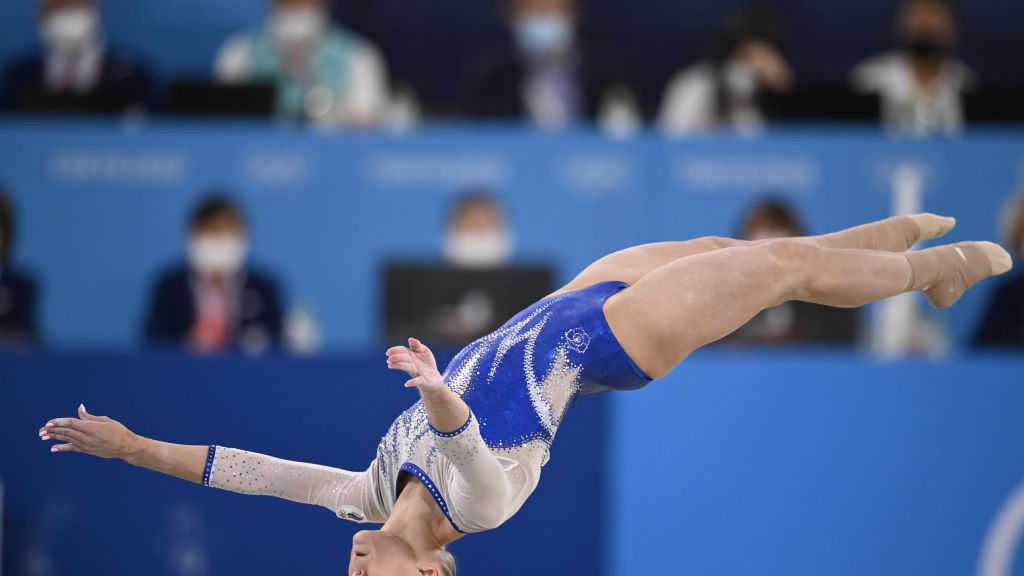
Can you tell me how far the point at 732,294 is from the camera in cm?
475

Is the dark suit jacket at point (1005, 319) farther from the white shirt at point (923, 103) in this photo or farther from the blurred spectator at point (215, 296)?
the blurred spectator at point (215, 296)

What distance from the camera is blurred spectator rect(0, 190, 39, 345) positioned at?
778cm

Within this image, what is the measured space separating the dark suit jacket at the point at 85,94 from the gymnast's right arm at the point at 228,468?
13.7 ft

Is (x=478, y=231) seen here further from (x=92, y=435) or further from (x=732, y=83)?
(x=92, y=435)

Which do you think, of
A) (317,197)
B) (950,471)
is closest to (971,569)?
(950,471)

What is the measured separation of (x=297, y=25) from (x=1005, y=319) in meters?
4.11

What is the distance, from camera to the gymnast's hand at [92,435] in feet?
13.6

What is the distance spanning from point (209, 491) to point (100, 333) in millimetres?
2330

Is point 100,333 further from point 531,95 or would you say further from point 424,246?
point 531,95

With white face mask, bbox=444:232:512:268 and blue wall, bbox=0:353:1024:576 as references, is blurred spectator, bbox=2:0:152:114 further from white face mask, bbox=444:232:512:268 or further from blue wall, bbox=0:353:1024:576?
blue wall, bbox=0:353:1024:576

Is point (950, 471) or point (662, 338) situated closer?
point (662, 338)

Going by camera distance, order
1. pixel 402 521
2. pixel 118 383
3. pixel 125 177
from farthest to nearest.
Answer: pixel 125 177
pixel 118 383
pixel 402 521

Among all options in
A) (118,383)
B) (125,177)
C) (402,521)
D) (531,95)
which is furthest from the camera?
(531,95)

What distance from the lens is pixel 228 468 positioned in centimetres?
449
